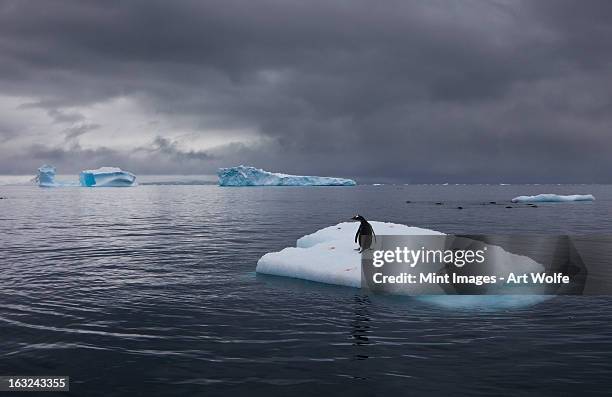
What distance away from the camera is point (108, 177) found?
7475 inches

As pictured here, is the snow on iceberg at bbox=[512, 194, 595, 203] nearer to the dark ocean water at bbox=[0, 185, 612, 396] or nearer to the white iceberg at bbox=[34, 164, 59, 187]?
the dark ocean water at bbox=[0, 185, 612, 396]

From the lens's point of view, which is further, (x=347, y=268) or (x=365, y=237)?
(x=365, y=237)

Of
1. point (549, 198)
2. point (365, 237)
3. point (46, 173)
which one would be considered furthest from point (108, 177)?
point (365, 237)

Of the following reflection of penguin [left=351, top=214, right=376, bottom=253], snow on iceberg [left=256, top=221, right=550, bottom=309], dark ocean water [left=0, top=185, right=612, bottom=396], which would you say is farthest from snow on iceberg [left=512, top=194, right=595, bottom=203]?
dark ocean water [left=0, top=185, right=612, bottom=396]

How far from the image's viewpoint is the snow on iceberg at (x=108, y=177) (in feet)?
618

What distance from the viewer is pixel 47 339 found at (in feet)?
35.3

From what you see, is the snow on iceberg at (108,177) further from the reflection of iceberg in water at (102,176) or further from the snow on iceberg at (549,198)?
the snow on iceberg at (549,198)

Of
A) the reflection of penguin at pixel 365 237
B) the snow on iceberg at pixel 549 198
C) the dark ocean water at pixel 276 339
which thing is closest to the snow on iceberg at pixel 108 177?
the snow on iceberg at pixel 549 198

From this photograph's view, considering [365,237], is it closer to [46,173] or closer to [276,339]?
[276,339]

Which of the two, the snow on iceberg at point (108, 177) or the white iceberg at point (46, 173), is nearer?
the white iceberg at point (46, 173)

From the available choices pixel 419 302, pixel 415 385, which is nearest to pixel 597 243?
pixel 419 302

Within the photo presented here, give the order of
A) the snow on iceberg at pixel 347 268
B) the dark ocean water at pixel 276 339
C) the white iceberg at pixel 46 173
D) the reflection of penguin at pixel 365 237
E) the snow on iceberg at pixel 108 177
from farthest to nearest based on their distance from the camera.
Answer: the snow on iceberg at pixel 108 177
the white iceberg at pixel 46 173
the reflection of penguin at pixel 365 237
the snow on iceberg at pixel 347 268
the dark ocean water at pixel 276 339

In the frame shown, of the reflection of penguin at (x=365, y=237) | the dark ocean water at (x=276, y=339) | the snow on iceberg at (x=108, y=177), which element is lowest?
the dark ocean water at (x=276, y=339)

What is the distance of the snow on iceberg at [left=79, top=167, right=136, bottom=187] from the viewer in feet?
618
